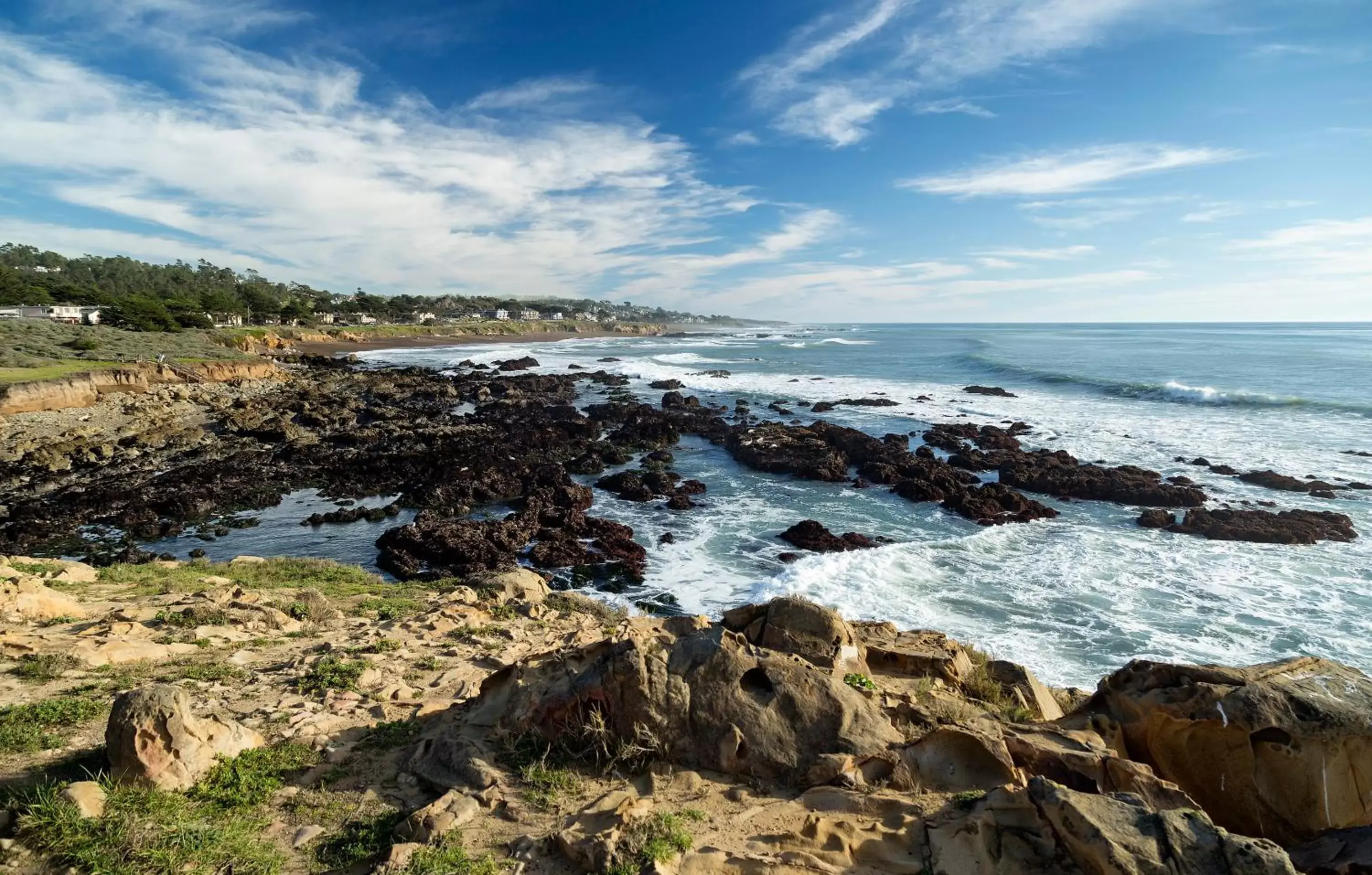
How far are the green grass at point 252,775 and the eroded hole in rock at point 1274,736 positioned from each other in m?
6.96

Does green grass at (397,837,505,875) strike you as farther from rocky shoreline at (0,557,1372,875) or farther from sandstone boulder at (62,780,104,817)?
sandstone boulder at (62,780,104,817)

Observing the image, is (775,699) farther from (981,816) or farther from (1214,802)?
(1214,802)

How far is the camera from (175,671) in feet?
21.3

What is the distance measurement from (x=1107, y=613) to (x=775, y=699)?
9030 millimetres

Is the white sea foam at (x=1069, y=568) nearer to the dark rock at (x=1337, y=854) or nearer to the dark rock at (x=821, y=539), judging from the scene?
the dark rock at (x=821, y=539)

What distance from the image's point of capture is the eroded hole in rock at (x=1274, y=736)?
425 cm

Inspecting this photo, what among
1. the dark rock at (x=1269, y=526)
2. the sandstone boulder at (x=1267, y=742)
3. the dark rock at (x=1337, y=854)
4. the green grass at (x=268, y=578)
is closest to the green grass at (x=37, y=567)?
the green grass at (x=268, y=578)

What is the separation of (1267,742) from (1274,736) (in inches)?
2.4

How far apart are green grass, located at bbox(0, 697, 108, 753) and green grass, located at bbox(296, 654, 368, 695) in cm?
156

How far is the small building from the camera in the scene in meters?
65.9

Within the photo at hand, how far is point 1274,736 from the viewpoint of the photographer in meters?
4.29

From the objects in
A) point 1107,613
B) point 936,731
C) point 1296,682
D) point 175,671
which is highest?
point 1296,682

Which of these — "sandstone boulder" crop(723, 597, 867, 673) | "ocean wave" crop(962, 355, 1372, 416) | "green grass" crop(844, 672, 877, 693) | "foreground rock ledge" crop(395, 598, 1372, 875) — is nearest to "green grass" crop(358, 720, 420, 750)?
"foreground rock ledge" crop(395, 598, 1372, 875)

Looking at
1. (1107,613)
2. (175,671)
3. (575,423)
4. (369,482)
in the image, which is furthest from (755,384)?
(175,671)
